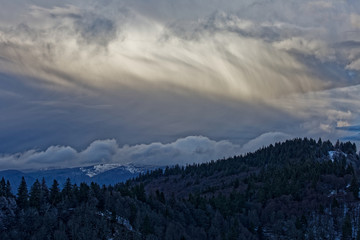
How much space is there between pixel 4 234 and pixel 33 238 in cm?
1260

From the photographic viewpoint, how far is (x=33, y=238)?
199625 mm

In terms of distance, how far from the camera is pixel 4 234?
198 meters
